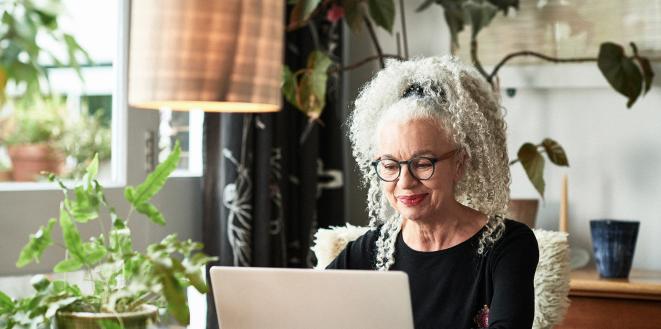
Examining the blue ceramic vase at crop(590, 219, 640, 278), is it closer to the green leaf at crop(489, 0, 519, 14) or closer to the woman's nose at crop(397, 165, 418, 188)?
the green leaf at crop(489, 0, 519, 14)

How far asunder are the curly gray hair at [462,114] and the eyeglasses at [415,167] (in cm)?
6

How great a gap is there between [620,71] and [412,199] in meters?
1.40

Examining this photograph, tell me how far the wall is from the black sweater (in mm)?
1471

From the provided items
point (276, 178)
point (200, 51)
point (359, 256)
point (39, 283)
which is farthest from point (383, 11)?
point (39, 283)

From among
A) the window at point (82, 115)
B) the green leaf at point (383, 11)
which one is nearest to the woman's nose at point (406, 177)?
the window at point (82, 115)

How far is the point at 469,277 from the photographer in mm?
1826

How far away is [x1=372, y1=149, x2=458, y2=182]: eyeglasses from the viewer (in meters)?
1.77

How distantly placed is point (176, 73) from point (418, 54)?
2.14 m

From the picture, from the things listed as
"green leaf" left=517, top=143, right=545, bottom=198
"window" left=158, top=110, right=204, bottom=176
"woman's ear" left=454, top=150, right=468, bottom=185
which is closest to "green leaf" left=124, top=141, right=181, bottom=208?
"woman's ear" left=454, top=150, right=468, bottom=185

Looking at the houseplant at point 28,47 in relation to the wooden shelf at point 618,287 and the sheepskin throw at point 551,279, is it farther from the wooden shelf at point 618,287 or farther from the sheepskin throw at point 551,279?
the wooden shelf at point 618,287

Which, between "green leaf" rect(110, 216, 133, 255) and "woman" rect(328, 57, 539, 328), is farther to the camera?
"woman" rect(328, 57, 539, 328)

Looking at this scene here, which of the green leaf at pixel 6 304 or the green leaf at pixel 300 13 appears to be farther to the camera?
the green leaf at pixel 300 13

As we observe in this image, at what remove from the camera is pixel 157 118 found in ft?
9.14

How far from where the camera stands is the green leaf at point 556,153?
2949 mm
